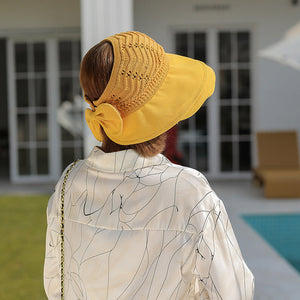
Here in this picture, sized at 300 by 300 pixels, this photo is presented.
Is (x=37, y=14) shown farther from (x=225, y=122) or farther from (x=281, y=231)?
(x=281, y=231)

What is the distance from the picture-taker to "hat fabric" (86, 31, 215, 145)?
909 millimetres

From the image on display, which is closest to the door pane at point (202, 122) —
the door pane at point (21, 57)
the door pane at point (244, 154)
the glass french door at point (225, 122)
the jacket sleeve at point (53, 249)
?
the glass french door at point (225, 122)

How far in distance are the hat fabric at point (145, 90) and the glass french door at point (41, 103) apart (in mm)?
7321

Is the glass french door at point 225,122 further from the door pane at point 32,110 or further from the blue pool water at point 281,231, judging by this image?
the blue pool water at point 281,231

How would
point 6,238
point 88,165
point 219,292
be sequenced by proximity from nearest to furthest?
point 219,292
point 88,165
point 6,238

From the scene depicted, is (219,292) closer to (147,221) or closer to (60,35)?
(147,221)

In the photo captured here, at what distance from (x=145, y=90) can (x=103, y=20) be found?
3.31 metres

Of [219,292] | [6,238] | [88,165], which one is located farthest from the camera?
[6,238]

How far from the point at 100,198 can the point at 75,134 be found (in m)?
7.30

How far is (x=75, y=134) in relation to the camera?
26.8 feet

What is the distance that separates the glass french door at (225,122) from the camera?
8.12 meters

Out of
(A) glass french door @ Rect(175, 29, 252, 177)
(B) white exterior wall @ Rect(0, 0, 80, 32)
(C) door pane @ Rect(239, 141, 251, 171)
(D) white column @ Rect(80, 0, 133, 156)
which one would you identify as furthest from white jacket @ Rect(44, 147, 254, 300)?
(C) door pane @ Rect(239, 141, 251, 171)

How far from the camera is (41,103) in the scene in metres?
8.23

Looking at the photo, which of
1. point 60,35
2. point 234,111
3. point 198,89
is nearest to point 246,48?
point 234,111
